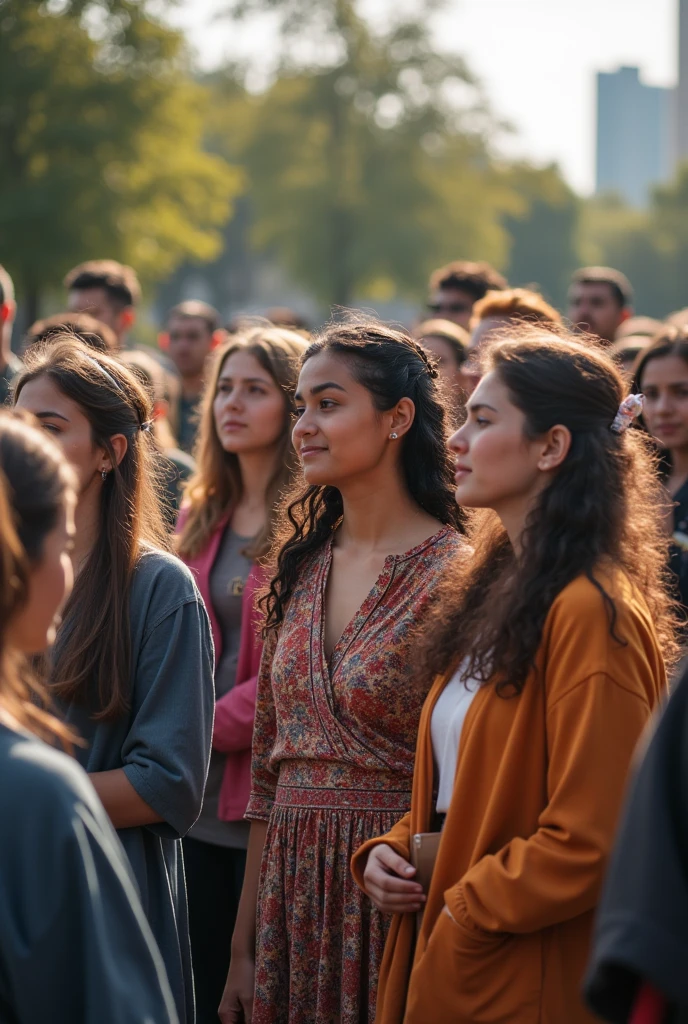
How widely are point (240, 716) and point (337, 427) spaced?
1.24 meters

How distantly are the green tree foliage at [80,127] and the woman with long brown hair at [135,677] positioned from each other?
46.0ft

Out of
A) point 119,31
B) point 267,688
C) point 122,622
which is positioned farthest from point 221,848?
point 119,31

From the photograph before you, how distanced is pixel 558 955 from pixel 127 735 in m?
1.10

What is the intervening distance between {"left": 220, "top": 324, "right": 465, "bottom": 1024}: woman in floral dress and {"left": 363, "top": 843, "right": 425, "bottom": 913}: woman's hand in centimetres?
31

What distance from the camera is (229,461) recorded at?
5043mm

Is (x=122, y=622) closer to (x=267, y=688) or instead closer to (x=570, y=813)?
(x=267, y=688)

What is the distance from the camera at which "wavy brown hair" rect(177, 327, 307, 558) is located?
486cm

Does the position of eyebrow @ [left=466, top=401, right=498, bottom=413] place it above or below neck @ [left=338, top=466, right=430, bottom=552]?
above

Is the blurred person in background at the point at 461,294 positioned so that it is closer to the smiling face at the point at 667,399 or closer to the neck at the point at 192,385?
the neck at the point at 192,385

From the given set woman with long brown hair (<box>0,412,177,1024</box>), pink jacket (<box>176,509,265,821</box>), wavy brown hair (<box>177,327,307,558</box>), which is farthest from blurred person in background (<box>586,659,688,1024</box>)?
wavy brown hair (<box>177,327,307,558</box>)

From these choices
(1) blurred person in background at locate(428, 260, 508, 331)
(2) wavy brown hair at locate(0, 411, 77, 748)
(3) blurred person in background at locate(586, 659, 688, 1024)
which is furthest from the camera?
(1) blurred person in background at locate(428, 260, 508, 331)

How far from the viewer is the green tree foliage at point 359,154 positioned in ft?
105

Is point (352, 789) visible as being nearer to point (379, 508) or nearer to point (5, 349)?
point (379, 508)

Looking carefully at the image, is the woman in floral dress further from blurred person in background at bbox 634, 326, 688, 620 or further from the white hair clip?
blurred person in background at bbox 634, 326, 688, 620
